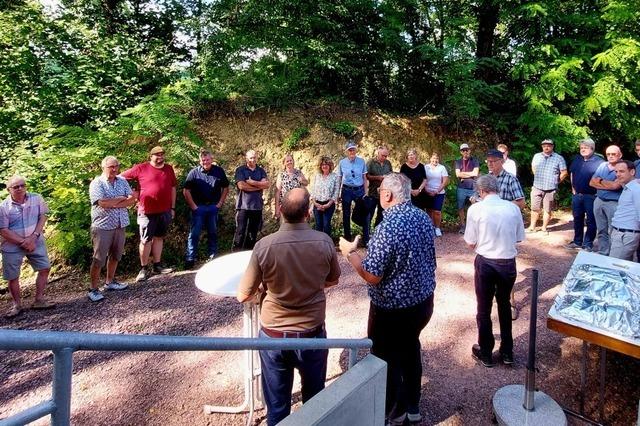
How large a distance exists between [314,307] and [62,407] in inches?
71.8

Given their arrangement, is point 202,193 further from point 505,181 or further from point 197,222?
point 505,181

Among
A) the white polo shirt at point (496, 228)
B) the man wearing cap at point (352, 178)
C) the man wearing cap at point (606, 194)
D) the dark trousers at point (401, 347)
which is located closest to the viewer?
the dark trousers at point (401, 347)

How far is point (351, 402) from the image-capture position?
2043mm

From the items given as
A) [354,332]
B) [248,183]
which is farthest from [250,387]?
[248,183]

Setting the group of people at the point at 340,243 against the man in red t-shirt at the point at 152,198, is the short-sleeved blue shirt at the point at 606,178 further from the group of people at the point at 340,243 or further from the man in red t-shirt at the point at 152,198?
the man in red t-shirt at the point at 152,198

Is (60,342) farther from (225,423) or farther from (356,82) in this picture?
(356,82)

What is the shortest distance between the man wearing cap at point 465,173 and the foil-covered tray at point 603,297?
4473mm

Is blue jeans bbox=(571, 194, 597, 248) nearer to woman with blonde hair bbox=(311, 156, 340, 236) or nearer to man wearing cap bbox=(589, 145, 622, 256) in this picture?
man wearing cap bbox=(589, 145, 622, 256)

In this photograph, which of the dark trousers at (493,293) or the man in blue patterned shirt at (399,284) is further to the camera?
the dark trousers at (493,293)

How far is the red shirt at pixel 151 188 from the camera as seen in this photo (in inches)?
241

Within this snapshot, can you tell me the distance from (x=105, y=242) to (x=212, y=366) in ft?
9.11

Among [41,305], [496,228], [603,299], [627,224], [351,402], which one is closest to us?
[351,402]

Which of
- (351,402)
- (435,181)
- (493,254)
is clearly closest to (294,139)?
(435,181)

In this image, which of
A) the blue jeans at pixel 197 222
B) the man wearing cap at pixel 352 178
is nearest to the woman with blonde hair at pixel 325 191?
the man wearing cap at pixel 352 178
